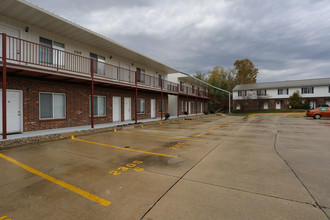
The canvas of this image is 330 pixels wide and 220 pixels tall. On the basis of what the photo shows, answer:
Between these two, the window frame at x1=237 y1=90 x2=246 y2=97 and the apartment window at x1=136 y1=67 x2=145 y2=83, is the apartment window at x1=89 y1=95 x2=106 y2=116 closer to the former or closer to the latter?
the apartment window at x1=136 y1=67 x2=145 y2=83

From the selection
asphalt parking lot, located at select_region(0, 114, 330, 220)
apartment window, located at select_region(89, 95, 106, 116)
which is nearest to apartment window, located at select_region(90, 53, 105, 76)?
apartment window, located at select_region(89, 95, 106, 116)

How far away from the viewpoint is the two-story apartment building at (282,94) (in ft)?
119

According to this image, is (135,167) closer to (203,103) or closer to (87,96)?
(87,96)

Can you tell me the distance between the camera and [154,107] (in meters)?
19.2

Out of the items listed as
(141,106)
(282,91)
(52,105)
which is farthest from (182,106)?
(282,91)

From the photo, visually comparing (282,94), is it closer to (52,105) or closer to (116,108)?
(116,108)

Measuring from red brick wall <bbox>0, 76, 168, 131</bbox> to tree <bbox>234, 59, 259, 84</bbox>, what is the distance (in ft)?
→ 168

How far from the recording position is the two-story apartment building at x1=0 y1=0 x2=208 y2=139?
810 centimetres

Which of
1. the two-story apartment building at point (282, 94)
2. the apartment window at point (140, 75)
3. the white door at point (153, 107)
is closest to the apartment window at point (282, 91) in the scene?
the two-story apartment building at point (282, 94)

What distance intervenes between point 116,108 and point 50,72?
248 inches

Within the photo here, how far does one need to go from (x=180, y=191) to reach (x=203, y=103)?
32.5 meters

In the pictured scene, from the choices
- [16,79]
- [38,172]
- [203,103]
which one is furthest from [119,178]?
[203,103]

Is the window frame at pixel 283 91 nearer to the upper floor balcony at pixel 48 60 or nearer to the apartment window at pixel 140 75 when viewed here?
the apartment window at pixel 140 75

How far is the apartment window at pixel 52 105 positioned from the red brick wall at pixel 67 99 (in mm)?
220
